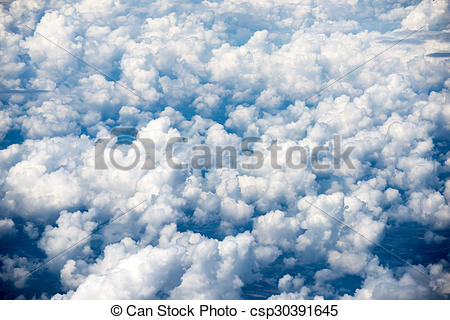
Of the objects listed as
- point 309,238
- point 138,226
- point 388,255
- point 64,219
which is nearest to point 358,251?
point 309,238

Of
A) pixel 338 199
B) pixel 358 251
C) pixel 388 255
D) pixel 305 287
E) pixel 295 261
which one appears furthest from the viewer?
pixel 388 255

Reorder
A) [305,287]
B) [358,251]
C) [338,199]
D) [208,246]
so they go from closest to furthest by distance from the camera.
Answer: [208,246], [338,199], [305,287], [358,251]

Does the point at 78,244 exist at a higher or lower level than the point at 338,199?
lower

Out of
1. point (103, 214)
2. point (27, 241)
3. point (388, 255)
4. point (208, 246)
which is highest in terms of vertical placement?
point (208, 246)
